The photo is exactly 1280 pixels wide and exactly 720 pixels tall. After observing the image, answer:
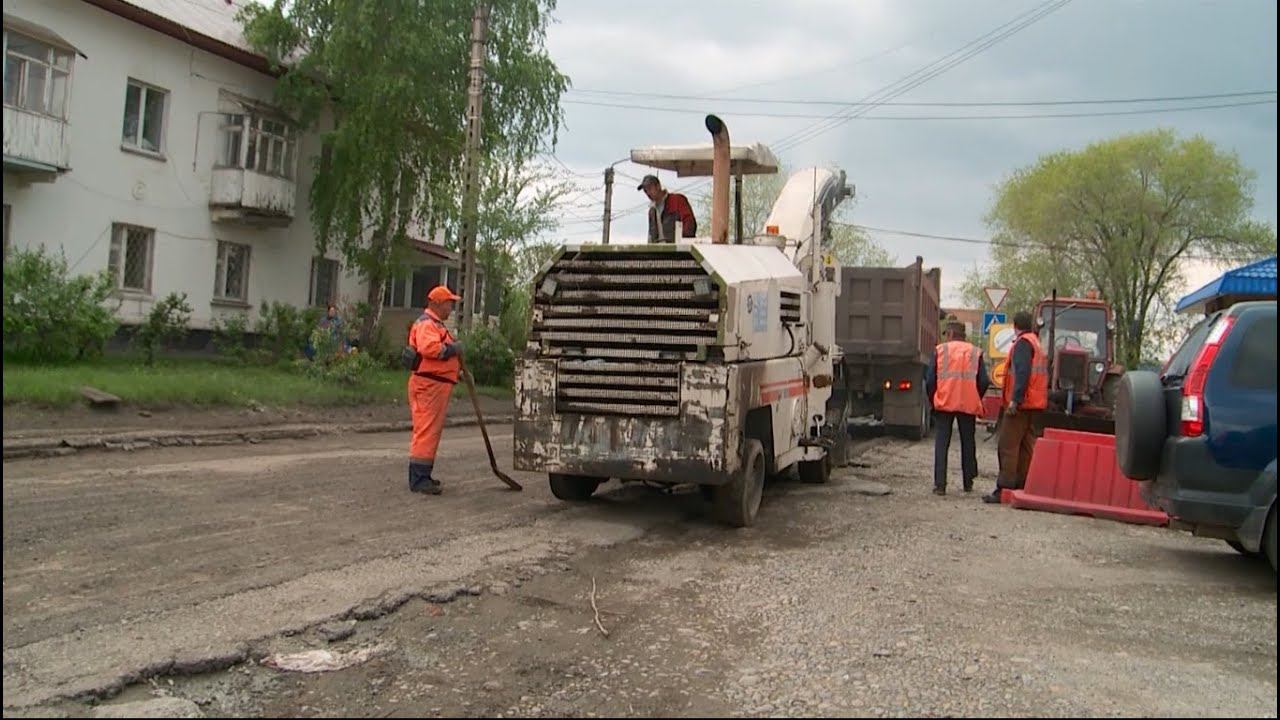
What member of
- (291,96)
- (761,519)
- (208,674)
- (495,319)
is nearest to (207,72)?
(291,96)

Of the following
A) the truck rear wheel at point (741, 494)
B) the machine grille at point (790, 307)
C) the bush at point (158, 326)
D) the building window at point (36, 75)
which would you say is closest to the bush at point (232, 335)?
the bush at point (158, 326)

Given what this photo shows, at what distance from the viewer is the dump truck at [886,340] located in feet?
49.2

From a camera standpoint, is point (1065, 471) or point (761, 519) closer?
point (761, 519)

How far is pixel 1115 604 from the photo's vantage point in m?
5.43

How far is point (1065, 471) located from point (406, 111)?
16894 mm

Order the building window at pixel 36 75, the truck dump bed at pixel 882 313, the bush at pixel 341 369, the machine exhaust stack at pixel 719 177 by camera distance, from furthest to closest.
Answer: the building window at pixel 36 75, the bush at pixel 341 369, the truck dump bed at pixel 882 313, the machine exhaust stack at pixel 719 177

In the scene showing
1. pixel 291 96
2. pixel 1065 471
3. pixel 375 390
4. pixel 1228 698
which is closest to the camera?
pixel 1228 698

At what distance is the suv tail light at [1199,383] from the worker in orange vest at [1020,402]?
11.2 feet

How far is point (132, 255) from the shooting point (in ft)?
67.8

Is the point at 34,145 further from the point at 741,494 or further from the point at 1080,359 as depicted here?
the point at 1080,359

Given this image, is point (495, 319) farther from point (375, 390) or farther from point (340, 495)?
point (340, 495)

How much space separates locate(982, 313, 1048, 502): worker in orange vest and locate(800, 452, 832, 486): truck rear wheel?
5.33 feet

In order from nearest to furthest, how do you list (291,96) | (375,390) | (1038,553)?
(1038,553) < (375,390) < (291,96)

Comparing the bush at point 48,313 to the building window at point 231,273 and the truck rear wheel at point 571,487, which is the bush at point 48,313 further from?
the truck rear wheel at point 571,487
